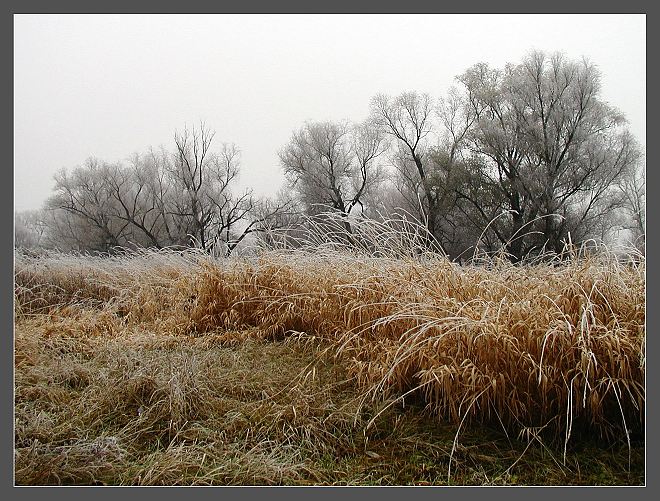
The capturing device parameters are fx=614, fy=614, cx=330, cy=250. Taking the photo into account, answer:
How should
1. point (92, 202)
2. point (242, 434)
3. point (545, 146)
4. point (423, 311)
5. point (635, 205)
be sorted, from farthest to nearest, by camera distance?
point (92, 202)
point (545, 146)
point (635, 205)
point (423, 311)
point (242, 434)

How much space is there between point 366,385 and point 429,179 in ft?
3.44

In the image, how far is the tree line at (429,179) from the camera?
2.84 metres

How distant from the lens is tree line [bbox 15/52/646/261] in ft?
9.32

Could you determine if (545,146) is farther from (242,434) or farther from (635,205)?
(242,434)

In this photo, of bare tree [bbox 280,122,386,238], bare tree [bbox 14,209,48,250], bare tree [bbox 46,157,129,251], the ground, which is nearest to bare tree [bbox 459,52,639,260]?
bare tree [bbox 280,122,386,238]

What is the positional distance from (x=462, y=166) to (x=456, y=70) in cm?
45

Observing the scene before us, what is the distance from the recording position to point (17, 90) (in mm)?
→ 2877

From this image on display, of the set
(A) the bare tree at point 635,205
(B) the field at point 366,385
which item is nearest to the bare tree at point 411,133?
(B) the field at point 366,385

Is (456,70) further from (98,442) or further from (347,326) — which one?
(98,442)

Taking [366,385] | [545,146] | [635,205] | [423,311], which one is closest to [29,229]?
[366,385]

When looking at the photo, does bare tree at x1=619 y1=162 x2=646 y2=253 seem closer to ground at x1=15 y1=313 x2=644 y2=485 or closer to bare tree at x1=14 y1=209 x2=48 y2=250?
ground at x1=15 y1=313 x2=644 y2=485

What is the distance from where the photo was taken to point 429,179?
2.97m

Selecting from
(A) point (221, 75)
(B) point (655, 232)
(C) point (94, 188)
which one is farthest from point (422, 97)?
(C) point (94, 188)

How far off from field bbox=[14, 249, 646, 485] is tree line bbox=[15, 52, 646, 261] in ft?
0.52
